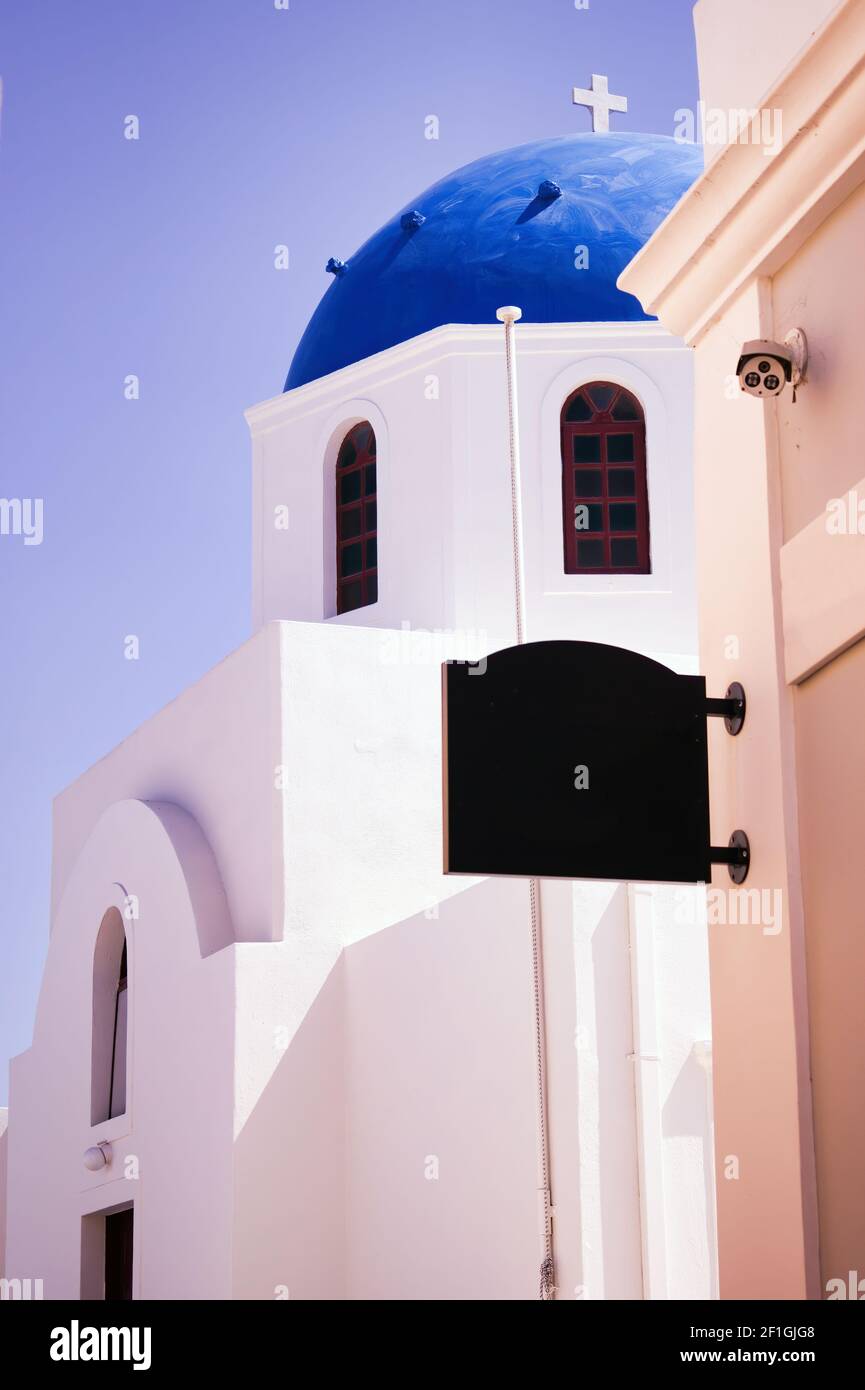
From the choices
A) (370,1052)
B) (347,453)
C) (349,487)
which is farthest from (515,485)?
(370,1052)

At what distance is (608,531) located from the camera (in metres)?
12.2

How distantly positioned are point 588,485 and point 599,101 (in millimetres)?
3887

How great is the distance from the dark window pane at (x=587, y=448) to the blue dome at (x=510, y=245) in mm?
799

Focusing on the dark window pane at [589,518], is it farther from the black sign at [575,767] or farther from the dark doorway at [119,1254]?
the black sign at [575,767]

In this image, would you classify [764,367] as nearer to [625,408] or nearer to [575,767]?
[575,767]

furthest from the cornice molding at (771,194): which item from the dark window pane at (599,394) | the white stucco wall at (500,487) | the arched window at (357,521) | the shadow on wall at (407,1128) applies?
the arched window at (357,521)

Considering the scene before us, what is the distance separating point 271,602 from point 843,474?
874 centimetres

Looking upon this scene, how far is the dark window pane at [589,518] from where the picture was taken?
12156mm

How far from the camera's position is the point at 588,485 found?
12250 mm

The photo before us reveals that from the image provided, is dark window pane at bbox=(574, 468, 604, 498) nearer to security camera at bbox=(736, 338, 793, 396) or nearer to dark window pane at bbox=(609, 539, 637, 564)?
dark window pane at bbox=(609, 539, 637, 564)

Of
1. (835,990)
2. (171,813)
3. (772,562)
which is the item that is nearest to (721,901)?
(835,990)

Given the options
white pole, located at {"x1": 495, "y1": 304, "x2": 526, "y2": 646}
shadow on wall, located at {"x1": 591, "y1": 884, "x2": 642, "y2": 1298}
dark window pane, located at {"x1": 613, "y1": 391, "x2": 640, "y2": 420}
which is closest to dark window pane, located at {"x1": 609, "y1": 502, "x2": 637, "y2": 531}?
dark window pane, located at {"x1": 613, "y1": 391, "x2": 640, "y2": 420}
